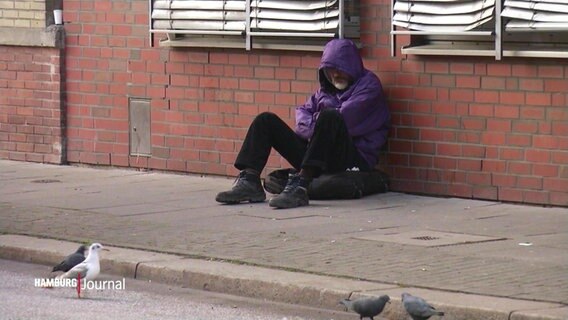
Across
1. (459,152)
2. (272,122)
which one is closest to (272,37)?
(272,122)

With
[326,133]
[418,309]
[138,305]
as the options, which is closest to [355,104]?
[326,133]

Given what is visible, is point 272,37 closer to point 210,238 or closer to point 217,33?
point 217,33

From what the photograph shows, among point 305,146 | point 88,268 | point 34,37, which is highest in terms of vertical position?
point 34,37

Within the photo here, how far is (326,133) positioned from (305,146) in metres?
0.57

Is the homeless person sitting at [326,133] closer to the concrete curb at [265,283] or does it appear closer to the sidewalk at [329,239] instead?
the sidewalk at [329,239]

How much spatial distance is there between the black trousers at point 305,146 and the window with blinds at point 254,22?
1.18 meters

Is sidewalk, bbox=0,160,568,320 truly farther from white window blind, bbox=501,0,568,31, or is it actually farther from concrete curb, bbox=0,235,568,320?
white window blind, bbox=501,0,568,31

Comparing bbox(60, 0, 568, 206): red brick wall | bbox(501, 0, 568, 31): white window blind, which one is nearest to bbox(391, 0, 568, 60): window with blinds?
bbox(501, 0, 568, 31): white window blind

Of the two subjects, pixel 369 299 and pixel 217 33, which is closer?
pixel 369 299

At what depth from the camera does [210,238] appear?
1023 centimetres

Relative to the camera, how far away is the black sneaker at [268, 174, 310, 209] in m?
11.7

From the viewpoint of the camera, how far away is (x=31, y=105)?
50.5 feet

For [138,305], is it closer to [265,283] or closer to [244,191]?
[265,283]

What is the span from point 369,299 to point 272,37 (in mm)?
6105
